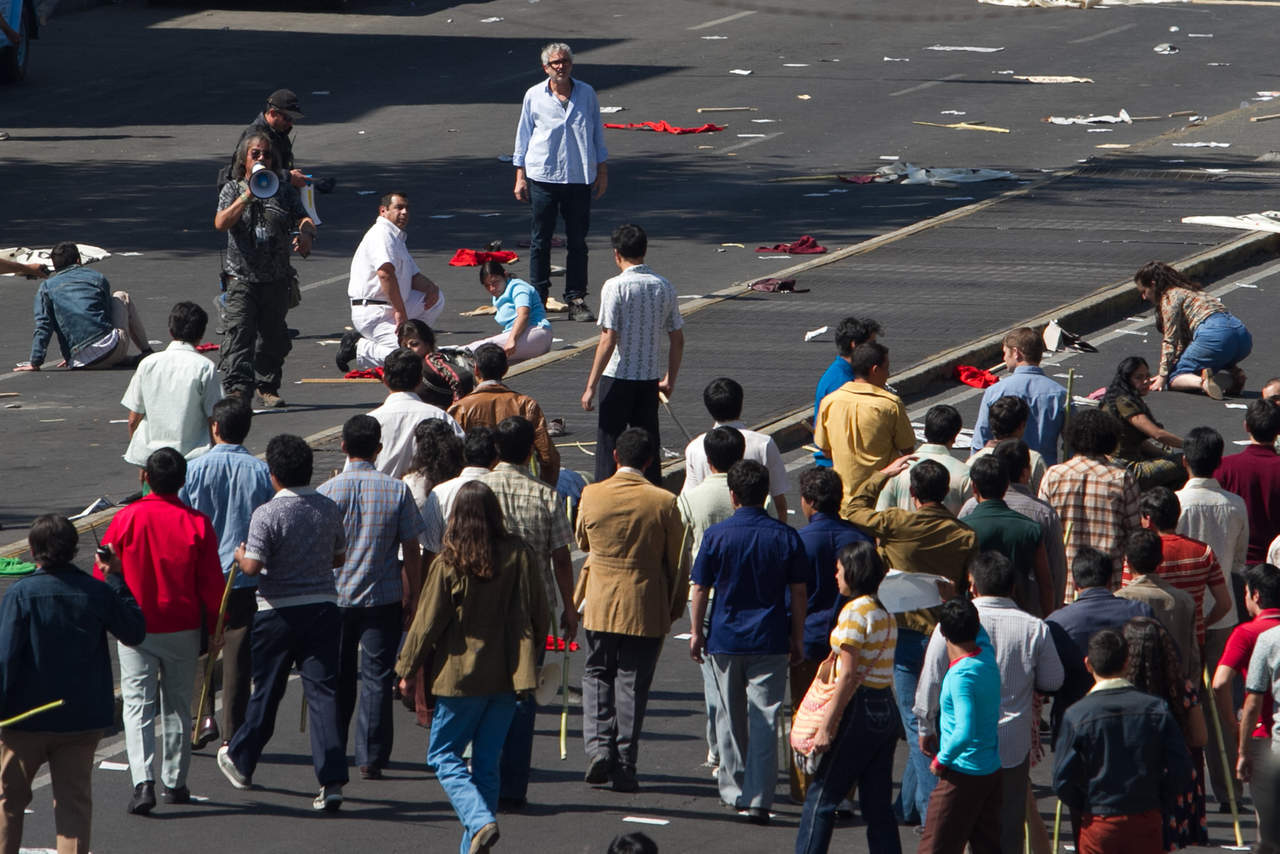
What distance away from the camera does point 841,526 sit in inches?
322

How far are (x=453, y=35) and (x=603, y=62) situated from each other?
4.27m

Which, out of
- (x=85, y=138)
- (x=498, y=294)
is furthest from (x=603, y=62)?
(x=498, y=294)

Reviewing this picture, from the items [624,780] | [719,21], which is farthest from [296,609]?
[719,21]

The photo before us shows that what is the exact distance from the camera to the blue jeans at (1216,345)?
14.4m

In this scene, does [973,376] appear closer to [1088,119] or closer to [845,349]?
[845,349]

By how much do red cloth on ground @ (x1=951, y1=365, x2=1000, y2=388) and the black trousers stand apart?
154 inches

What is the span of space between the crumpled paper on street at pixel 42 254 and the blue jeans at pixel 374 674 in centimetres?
956

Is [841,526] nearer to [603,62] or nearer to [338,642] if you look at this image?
[338,642]

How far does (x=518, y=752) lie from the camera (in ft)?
26.6

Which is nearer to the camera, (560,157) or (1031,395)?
(1031,395)

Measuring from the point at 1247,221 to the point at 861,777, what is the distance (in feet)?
44.3

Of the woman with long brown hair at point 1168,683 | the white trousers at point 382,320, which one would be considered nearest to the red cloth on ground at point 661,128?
the white trousers at point 382,320

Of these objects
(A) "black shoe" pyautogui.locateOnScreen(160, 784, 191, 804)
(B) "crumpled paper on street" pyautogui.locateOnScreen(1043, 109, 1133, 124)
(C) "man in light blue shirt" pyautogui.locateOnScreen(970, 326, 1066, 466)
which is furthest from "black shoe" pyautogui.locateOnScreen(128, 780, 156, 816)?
(B) "crumpled paper on street" pyautogui.locateOnScreen(1043, 109, 1133, 124)

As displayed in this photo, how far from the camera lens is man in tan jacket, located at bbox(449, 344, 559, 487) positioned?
31.2 ft
